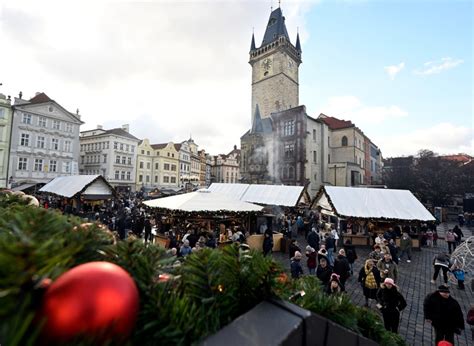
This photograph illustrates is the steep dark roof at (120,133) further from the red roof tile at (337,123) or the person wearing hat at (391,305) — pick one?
the person wearing hat at (391,305)

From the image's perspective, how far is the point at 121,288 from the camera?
84 cm

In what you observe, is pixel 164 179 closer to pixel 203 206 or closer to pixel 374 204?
pixel 203 206

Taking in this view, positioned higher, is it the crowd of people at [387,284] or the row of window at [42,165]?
the row of window at [42,165]

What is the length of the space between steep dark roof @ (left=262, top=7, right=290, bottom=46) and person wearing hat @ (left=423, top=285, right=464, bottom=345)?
5815 centimetres

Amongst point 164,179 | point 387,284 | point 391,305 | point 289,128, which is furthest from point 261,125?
point 391,305

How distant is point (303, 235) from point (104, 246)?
20211 mm

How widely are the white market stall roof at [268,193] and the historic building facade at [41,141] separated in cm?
2733

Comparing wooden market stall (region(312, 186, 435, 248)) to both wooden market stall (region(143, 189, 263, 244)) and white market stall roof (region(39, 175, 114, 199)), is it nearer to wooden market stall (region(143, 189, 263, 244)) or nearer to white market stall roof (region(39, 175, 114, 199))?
wooden market stall (region(143, 189, 263, 244))

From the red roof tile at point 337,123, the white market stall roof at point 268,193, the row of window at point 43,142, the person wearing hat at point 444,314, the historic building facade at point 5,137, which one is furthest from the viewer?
the red roof tile at point 337,123

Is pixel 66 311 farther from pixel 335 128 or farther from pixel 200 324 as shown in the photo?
pixel 335 128

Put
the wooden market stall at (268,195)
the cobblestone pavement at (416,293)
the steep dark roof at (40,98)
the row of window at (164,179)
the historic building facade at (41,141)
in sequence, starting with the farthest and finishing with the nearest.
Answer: the row of window at (164,179)
the steep dark roof at (40,98)
the historic building facade at (41,141)
the wooden market stall at (268,195)
the cobblestone pavement at (416,293)

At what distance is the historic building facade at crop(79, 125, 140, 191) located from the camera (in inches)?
1895

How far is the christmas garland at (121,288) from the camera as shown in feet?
2.31

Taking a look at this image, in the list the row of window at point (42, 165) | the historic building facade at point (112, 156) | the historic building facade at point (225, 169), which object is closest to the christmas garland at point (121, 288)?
the row of window at point (42, 165)
